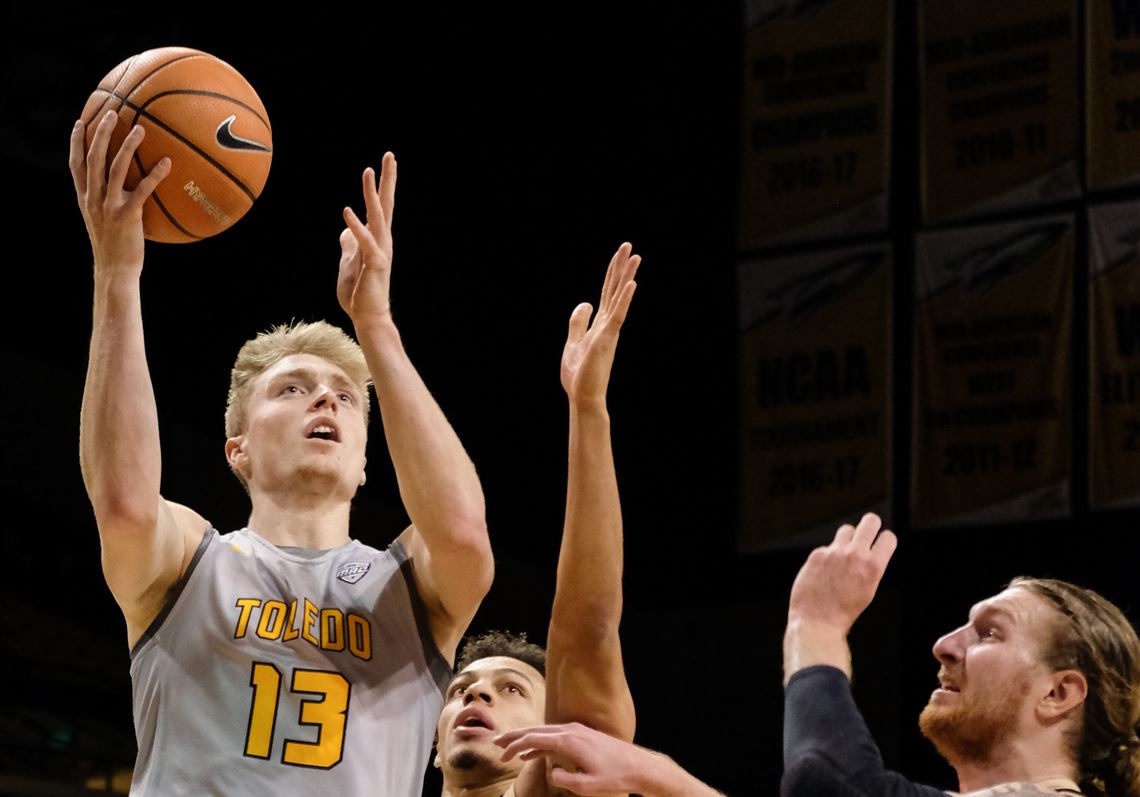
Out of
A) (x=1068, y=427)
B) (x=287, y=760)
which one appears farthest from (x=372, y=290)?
(x=1068, y=427)

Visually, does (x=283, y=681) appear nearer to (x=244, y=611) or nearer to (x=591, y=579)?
(x=244, y=611)

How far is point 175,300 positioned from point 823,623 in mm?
6809

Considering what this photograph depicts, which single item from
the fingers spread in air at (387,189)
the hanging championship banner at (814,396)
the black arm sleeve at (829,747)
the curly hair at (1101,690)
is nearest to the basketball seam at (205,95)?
the fingers spread in air at (387,189)

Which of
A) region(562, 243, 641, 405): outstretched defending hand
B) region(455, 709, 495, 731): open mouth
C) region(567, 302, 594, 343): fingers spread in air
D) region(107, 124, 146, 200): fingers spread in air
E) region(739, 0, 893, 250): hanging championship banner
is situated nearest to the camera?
region(107, 124, 146, 200): fingers spread in air

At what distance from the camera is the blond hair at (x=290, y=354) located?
10.9 ft

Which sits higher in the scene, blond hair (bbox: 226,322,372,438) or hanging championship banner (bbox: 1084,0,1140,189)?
hanging championship banner (bbox: 1084,0,1140,189)

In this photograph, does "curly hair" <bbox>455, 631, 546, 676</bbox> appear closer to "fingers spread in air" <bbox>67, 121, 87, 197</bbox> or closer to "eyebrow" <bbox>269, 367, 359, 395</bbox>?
"eyebrow" <bbox>269, 367, 359, 395</bbox>

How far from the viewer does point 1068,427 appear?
28.9ft

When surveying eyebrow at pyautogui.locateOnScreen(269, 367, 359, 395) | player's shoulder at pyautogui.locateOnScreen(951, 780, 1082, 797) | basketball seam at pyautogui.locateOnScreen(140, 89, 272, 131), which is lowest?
player's shoulder at pyautogui.locateOnScreen(951, 780, 1082, 797)

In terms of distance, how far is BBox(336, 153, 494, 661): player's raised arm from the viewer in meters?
2.91

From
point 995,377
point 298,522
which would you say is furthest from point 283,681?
point 995,377

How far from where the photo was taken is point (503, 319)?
403 inches

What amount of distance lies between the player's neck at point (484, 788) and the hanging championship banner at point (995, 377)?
17.4 feet

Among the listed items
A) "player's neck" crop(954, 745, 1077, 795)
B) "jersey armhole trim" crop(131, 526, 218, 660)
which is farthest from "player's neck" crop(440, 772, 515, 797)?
"player's neck" crop(954, 745, 1077, 795)
